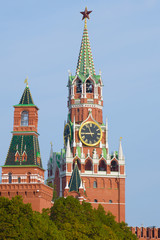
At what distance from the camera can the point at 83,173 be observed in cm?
16412

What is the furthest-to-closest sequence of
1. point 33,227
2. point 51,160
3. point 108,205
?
point 51,160
point 108,205
point 33,227

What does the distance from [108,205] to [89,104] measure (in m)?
19.6

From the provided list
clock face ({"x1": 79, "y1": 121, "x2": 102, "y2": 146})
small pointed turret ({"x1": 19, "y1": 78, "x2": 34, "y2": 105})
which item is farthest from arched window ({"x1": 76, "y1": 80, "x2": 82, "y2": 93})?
small pointed turret ({"x1": 19, "y1": 78, "x2": 34, "y2": 105})

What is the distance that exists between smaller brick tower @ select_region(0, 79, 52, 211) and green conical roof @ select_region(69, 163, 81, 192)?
22538mm

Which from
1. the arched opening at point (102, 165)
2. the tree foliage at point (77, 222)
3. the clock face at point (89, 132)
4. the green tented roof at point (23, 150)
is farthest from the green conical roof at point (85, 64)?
the tree foliage at point (77, 222)

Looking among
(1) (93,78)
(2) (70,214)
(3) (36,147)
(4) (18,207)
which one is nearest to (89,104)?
(1) (93,78)

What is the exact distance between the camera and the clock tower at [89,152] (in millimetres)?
164375

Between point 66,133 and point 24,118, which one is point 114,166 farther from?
point 24,118

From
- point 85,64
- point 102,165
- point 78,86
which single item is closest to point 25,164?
point 102,165

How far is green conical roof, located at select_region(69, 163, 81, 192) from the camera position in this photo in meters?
149

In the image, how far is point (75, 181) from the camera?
151 meters

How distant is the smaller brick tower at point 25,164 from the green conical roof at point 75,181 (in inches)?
887

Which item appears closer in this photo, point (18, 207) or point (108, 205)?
point (18, 207)

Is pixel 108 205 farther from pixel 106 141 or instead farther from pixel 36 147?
Result: pixel 36 147
